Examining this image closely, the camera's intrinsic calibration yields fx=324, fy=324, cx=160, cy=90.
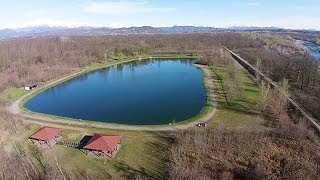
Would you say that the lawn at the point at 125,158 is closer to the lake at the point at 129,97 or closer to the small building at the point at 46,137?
the small building at the point at 46,137

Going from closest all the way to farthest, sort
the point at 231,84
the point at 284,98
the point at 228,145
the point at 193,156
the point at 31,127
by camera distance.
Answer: the point at 193,156, the point at 228,145, the point at 31,127, the point at 284,98, the point at 231,84

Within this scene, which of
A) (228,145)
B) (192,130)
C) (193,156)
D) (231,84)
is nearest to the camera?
(193,156)

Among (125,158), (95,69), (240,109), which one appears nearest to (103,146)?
(125,158)

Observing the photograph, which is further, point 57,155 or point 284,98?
point 284,98

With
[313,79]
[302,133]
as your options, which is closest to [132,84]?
[313,79]

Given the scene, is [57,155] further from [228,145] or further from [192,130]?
[228,145]

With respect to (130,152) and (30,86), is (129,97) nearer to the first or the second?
(30,86)

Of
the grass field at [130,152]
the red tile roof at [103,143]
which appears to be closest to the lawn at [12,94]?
the grass field at [130,152]

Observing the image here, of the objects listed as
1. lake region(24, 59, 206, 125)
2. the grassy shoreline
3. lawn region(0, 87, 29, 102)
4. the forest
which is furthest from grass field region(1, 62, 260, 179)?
lawn region(0, 87, 29, 102)

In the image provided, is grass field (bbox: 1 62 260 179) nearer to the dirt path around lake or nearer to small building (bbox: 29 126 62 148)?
small building (bbox: 29 126 62 148)
